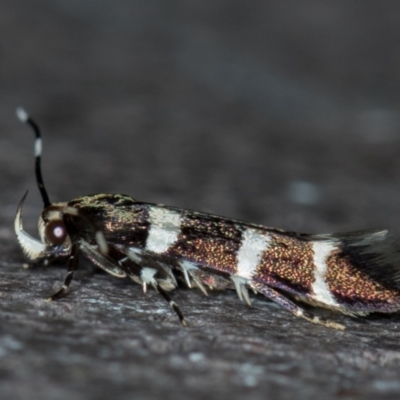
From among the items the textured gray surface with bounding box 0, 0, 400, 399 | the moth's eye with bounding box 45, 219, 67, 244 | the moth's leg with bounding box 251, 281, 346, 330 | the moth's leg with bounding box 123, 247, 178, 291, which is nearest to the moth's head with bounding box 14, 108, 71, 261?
the moth's eye with bounding box 45, 219, 67, 244

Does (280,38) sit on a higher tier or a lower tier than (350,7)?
lower

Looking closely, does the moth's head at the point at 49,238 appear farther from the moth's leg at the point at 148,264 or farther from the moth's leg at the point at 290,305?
the moth's leg at the point at 290,305

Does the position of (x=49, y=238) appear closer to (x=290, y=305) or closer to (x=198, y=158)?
(x=290, y=305)

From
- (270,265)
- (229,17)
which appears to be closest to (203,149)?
(270,265)

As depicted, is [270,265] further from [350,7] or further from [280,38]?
[350,7]

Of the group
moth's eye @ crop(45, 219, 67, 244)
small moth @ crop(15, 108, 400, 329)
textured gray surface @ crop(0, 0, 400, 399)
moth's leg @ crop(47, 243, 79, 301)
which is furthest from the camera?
moth's eye @ crop(45, 219, 67, 244)

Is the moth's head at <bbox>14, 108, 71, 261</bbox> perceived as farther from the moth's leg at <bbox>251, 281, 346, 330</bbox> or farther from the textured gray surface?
the moth's leg at <bbox>251, 281, 346, 330</bbox>
